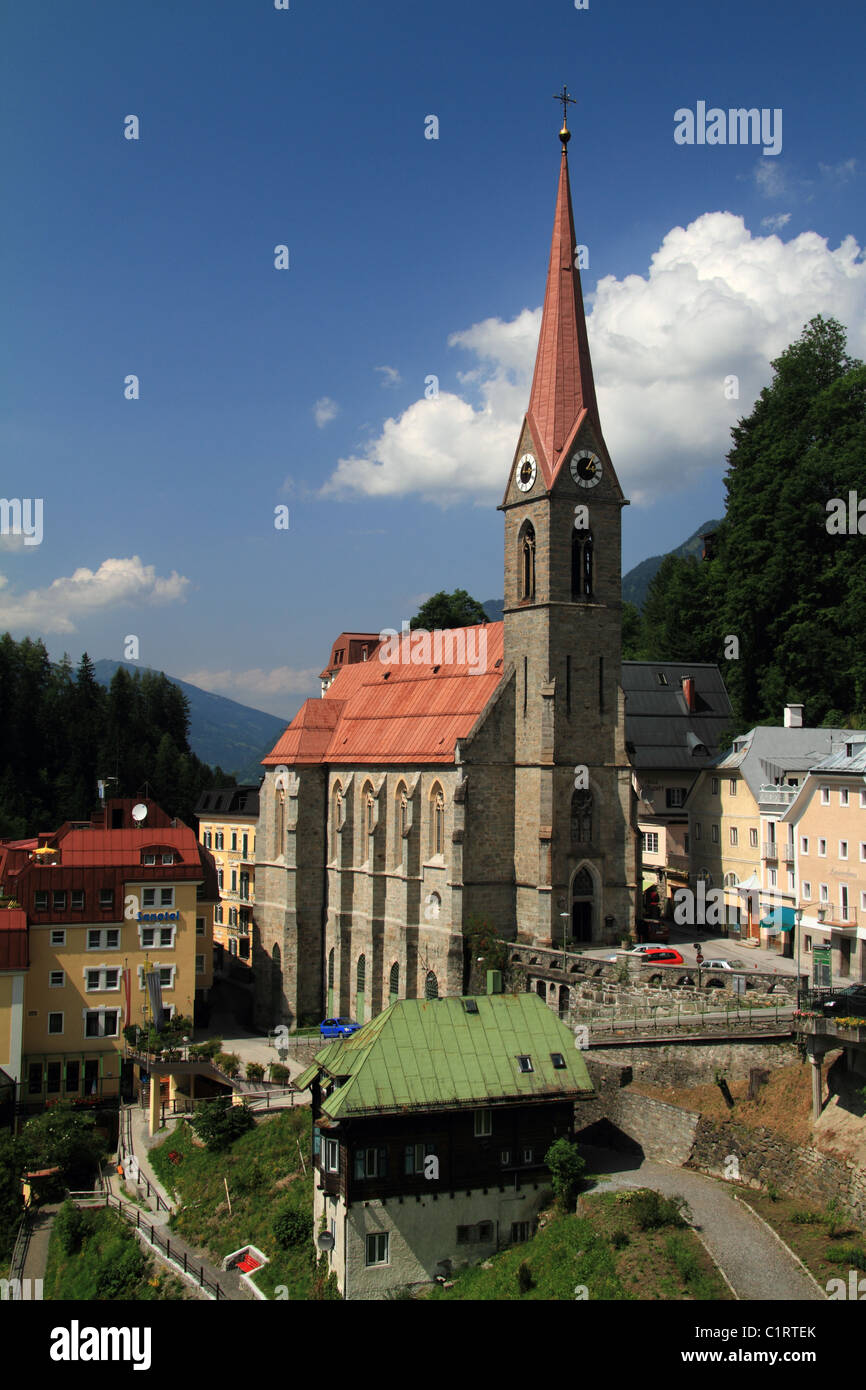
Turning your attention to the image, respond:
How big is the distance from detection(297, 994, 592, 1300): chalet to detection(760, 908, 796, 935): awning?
18.1m

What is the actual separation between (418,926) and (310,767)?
14474 mm

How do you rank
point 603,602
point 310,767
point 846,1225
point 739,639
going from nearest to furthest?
point 846,1225
point 603,602
point 310,767
point 739,639

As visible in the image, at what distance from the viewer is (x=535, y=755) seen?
A: 52.8 m

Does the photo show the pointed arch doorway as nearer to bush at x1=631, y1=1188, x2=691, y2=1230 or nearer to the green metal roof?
the green metal roof

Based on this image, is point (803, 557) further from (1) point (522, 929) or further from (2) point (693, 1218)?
(2) point (693, 1218)

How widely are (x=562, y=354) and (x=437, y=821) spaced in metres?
21.8

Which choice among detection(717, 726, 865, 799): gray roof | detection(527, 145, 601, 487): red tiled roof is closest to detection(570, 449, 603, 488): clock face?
detection(527, 145, 601, 487): red tiled roof

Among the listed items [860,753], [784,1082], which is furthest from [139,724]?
[784,1082]

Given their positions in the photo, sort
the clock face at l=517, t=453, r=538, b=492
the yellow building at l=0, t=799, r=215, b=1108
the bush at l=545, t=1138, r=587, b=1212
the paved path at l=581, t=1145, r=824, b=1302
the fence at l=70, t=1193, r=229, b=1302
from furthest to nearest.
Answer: the clock face at l=517, t=453, r=538, b=492 < the yellow building at l=0, t=799, r=215, b=1108 < the fence at l=70, t=1193, r=229, b=1302 < the bush at l=545, t=1138, r=587, b=1212 < the paved path at l=581, t=1145, r=824, b=1302

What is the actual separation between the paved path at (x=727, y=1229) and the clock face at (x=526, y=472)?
94.5ft

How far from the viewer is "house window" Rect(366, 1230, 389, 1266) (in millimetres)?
33812

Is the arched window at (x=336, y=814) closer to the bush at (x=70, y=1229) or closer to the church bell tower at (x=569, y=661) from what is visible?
the church bell tower at (x=569, y=661)

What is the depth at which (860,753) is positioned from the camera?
49625 millimetres

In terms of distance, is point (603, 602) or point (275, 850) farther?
point (275, 850)
